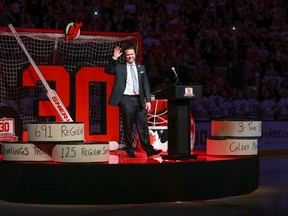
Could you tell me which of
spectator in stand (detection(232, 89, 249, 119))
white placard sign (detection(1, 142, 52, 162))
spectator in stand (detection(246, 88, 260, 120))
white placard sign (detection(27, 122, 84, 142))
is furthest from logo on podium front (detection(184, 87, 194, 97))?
spectator in stand (detection(246, 88, 260, 120))

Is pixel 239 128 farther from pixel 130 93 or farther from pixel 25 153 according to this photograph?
pixel 25 153

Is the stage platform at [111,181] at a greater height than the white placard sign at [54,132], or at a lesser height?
lesser

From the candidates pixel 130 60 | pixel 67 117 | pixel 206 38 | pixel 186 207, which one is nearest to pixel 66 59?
pixel 67 117

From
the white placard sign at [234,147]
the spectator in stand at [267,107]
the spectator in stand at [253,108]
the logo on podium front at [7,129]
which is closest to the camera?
the white placard sign at [234,147]

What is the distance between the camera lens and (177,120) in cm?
1034

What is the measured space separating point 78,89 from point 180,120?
312cm

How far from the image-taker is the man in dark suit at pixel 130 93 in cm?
1069

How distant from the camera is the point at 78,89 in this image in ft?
42.5

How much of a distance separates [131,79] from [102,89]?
2489mm

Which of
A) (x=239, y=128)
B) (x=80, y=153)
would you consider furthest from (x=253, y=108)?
(x=80, y=153)

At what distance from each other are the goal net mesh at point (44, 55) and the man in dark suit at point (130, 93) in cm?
246

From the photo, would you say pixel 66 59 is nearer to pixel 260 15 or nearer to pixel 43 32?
pixel 43 32

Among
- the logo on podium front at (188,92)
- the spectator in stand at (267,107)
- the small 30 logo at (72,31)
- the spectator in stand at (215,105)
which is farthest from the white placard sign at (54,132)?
the spectator in stand at (267,107)

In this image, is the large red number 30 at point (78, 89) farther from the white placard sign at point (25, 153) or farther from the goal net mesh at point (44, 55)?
the white placard sign at point (25, 153)
